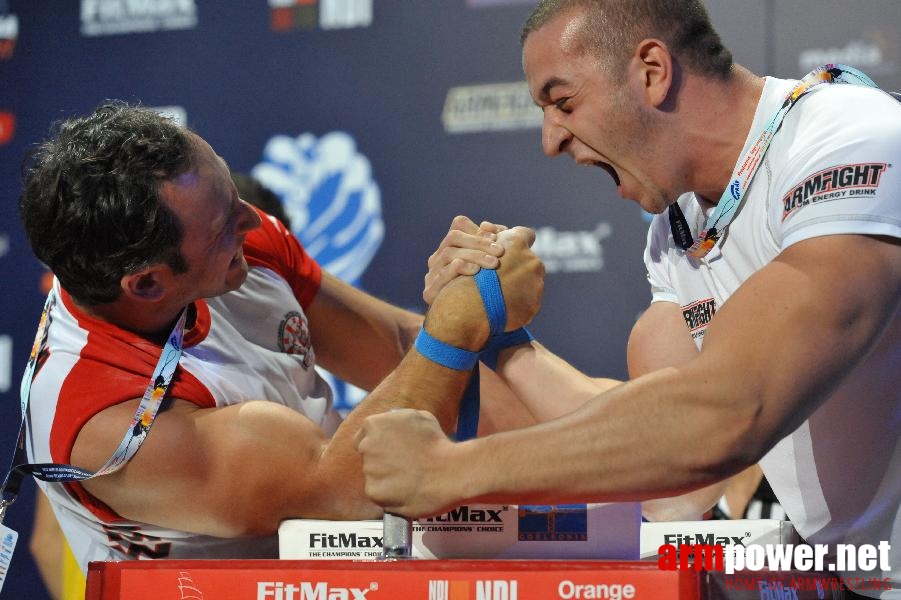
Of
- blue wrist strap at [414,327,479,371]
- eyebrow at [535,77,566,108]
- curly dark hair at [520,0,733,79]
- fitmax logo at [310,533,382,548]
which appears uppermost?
curly dark hair at [520,0,733,79]

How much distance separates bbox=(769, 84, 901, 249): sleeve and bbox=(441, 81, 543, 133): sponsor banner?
6.32 ft

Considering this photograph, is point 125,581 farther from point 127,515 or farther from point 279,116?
point 279,116

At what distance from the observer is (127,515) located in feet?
5.07

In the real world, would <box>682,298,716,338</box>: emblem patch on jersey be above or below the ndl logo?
above

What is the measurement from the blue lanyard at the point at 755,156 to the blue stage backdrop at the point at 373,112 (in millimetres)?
1661

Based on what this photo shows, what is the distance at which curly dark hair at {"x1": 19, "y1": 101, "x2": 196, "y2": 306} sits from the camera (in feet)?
4.99

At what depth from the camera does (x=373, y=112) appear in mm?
3305

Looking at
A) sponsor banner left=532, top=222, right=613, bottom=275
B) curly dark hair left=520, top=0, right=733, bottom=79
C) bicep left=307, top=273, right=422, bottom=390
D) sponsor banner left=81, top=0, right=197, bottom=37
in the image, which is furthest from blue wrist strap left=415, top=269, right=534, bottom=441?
sponsor banner left=81, top=0, right=197, bottom=37

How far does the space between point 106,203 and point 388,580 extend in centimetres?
84

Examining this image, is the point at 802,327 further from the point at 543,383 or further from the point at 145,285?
the point at 145,285

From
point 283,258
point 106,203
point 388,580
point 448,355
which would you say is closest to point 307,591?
point 388,580

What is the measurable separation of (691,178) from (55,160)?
37.3 inches

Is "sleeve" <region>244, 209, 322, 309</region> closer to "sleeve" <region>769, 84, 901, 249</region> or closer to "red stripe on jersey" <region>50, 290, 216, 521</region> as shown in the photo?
"red stripe on jersey" <region>50, 290, 216, 521</region>

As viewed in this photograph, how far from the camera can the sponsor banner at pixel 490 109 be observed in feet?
10.3
